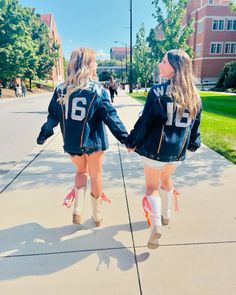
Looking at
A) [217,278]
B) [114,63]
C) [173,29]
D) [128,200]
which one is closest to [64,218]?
[128,200]

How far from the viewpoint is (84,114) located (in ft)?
9.01

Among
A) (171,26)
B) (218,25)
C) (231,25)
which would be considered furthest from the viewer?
(231,25)

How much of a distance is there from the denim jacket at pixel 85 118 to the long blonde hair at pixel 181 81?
721mm

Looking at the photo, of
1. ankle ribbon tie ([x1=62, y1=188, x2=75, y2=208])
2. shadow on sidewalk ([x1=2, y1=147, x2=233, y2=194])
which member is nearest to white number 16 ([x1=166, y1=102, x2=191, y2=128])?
ankle ribbon tie ([x1=62, y1=188, x2=75, y2=208])

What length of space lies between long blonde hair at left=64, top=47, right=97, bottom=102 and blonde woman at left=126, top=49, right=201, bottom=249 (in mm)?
683

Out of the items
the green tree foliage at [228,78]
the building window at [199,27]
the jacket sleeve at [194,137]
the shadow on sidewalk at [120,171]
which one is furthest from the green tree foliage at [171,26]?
the building window at [199,27]

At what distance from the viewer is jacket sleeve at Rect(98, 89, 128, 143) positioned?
9.29ft

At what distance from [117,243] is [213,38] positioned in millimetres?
59114

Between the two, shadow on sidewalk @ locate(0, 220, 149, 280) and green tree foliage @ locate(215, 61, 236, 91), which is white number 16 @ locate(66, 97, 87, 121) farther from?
green tree foliage @ locate(215, 61, 236, 91)

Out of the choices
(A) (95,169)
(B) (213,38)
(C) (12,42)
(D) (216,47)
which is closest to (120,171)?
(A) (95,169)

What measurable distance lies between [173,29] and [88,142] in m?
17.1

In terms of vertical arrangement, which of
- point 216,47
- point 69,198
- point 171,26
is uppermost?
point 216,47

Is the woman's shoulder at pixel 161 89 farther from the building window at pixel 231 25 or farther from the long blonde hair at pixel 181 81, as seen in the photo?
the building window at pixel 231 25

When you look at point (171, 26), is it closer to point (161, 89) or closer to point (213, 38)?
point (161, 89)
